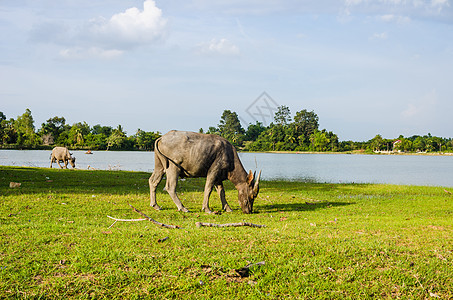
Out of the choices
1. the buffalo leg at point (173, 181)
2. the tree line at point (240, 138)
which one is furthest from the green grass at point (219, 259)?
the tree line at point (240, 138)

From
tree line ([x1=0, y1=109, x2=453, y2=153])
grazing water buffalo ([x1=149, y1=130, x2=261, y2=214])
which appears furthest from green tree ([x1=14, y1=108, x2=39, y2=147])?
grazing water buffalo ([x1=149, y1=130, x2=261, y2=214])

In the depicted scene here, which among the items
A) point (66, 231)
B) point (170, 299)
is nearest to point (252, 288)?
point (170, 299)

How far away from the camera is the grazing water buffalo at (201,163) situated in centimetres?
1039

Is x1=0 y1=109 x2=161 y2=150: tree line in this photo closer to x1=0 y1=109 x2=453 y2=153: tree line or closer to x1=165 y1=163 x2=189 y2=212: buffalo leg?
x1=0 y1=109 x2=453 y2=153: tree line

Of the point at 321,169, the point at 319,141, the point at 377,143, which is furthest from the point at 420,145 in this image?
the point at 321,169

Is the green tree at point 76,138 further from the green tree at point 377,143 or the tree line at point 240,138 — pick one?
the green tree at point 377,143

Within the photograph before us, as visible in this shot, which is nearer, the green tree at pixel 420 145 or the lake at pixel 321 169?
the lake at pixel 321 169

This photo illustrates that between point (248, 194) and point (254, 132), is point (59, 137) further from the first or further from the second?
point (248, 194)

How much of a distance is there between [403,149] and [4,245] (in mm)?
134638

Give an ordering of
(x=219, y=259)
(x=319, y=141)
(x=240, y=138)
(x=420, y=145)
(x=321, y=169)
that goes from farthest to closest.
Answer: (x=420, y=145) < (x=319, y=141) < (x=240, y=138) < (x=321, y=169) < (x=219, y=259)

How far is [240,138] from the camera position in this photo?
88.5 meters

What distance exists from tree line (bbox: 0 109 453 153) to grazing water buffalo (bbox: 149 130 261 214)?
66.0 metres

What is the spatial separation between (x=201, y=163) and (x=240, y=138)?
257 feet

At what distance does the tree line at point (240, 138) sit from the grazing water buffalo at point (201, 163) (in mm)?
66010
